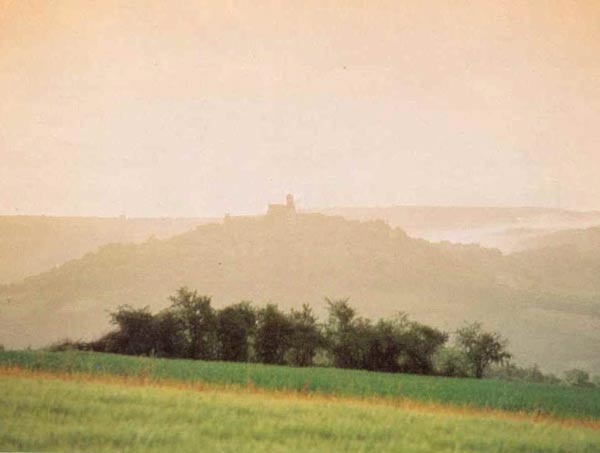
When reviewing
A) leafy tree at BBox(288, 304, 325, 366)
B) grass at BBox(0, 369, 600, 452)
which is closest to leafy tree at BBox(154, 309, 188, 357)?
leafy tree at BBox(288, 304, 325, 366)

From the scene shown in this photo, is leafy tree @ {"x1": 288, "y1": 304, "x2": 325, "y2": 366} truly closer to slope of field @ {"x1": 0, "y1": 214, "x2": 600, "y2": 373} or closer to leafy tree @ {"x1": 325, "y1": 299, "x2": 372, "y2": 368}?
leafy tree @ {"x1": 325, "y1": 299, "x2": 372, "y2": 368}

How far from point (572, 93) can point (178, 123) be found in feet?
13.4

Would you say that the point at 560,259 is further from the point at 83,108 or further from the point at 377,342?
the point at 83,108

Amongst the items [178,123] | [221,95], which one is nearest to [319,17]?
[221,95]

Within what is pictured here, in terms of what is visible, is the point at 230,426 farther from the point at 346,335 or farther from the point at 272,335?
the point at 346,335

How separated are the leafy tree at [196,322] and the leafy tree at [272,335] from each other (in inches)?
22.0

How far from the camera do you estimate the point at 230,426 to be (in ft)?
17.2

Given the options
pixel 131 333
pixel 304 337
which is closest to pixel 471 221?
pixel 304 337

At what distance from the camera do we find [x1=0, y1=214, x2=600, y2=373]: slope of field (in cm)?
780

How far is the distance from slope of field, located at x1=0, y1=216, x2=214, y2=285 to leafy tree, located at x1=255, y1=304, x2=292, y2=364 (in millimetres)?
1362

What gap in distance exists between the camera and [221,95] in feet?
25.3

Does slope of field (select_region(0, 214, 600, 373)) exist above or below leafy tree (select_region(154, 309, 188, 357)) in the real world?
above

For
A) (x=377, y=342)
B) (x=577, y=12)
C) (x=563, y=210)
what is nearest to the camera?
(x=577, y=12)

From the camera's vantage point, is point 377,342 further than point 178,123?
Yes
